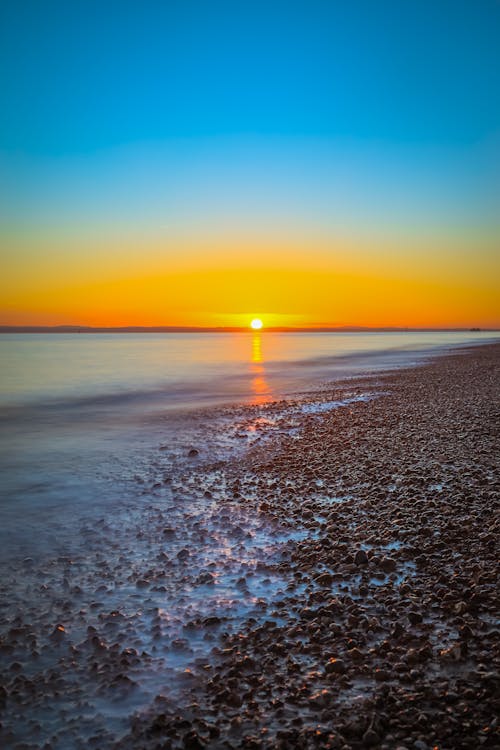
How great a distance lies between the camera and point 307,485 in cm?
1053

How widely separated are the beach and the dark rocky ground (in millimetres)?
18

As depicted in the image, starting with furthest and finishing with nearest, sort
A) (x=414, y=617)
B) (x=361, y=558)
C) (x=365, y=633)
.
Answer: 1. (x=361, y=558)
2. (x=414, y=617)
3. (x=365, y=633)

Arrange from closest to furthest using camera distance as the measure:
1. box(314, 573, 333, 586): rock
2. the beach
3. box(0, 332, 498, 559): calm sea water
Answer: the beach
box(314, 573, 333, 586): rock
box(0, 332, 498, 559): calm sea water

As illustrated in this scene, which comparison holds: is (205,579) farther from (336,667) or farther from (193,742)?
(193,742)

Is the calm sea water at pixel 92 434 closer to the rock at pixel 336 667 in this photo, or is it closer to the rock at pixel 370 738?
the rock at pixel 336 667

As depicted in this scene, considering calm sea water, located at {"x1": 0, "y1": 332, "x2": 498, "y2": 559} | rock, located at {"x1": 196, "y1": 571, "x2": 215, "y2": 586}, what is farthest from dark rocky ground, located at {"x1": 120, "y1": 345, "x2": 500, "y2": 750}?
calm sea water, located at {"x1": 0, "y1": 332, "x2": 498, "y2": 559}

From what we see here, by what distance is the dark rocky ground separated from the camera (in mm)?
3861

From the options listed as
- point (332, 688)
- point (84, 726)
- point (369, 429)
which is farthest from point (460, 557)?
point (369, 429)

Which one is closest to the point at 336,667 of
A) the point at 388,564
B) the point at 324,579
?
the point at 324,579

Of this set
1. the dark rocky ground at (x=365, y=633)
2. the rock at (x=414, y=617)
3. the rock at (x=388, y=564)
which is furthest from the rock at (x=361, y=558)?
the rock at (x=414, y=617)

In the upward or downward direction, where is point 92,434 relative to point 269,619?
upward

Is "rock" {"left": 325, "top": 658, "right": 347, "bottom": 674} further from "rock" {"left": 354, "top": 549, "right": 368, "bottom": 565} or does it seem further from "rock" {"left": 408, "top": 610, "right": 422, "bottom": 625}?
"rock" {"left": 354, "top": 549, "right": 368, "bottom": 565}

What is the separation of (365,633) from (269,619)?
106cm

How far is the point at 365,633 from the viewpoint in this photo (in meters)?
5.02
